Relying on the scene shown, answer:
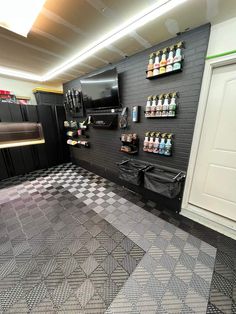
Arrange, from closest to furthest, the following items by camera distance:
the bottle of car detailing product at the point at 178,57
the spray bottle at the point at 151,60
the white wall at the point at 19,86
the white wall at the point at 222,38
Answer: the white wall at the point at 222,38
the bottle of car detailing product at the point at 178,57
the spray bottle at the point at 151,60
the white wall at the point at 19,86

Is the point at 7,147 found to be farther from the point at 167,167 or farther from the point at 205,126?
the point at 205,126

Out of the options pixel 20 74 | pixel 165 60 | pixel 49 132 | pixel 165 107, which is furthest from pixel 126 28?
pixel 49 132

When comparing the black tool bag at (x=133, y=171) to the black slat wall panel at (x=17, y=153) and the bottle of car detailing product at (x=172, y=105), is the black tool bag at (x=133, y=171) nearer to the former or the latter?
the bottle of car detailing product at (x=172, y=105)

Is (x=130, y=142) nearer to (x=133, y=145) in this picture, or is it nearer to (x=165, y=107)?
(x=133, y=145)

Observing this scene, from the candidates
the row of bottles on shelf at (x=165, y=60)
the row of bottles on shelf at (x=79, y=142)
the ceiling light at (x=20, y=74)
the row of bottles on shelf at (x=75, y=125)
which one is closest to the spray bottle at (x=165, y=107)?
the row of bottles on shelf at (x=165, y=60)

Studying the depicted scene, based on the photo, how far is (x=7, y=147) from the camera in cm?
329

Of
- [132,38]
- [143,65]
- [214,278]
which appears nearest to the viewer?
[214,278]

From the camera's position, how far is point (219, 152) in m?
1.79

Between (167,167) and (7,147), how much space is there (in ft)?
12.2

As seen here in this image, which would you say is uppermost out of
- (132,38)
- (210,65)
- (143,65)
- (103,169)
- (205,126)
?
(132,38)

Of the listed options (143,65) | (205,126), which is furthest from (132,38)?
(205,126)

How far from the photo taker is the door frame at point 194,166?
157 cm

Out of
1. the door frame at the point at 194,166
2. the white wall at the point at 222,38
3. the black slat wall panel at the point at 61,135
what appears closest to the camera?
the white wall at the point at 222,38

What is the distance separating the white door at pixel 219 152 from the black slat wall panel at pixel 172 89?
0.22 m
